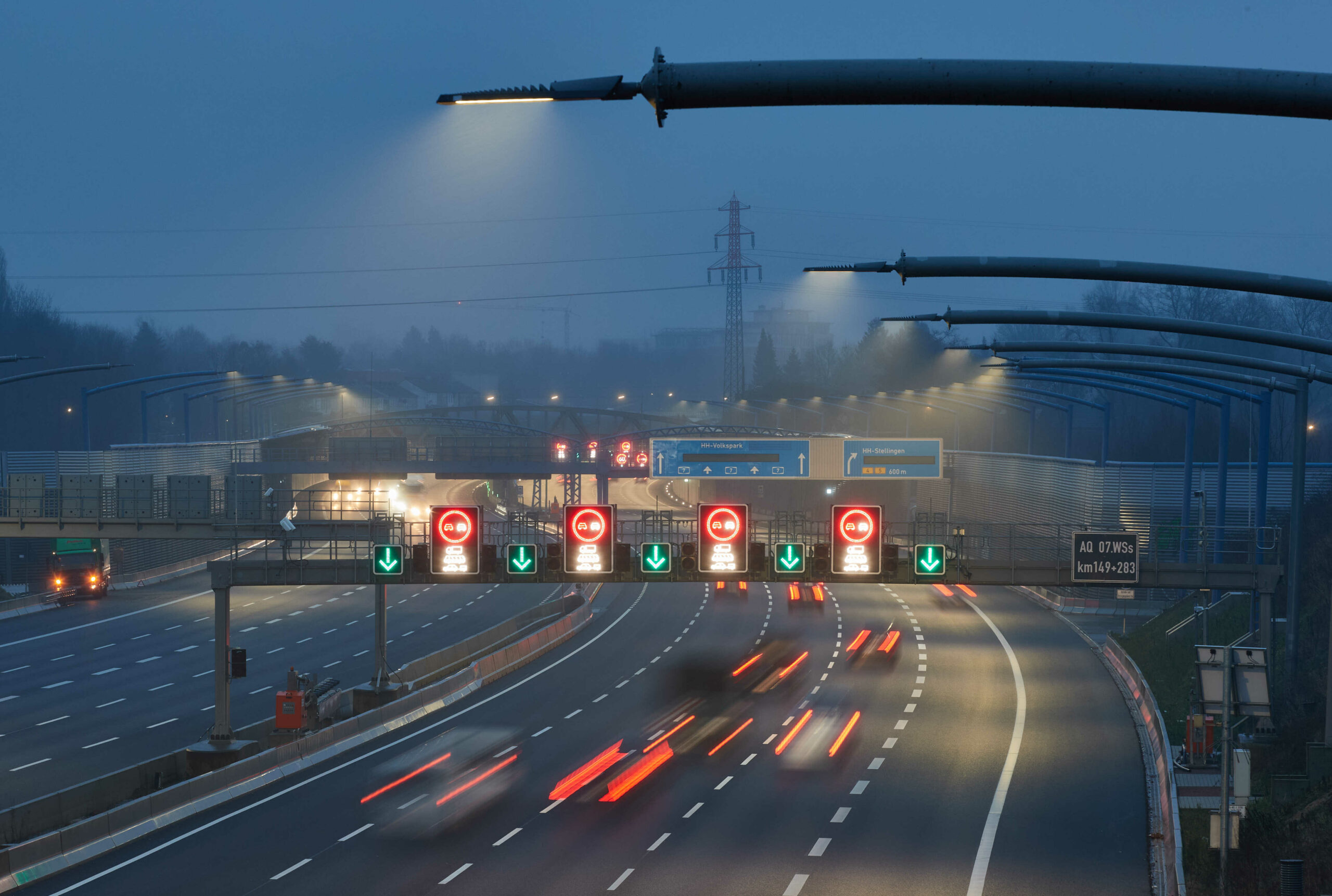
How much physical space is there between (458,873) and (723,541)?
32.5 ft

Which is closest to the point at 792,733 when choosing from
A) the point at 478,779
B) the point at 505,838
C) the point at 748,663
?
the point at 478,779

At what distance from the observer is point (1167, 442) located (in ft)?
320

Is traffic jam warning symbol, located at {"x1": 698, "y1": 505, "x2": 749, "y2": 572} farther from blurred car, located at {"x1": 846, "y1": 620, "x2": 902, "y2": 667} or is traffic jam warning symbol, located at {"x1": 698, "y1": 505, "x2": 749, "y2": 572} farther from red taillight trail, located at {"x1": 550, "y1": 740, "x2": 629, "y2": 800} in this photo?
blurred car, located at {"x1": 846, "y1": 620, "x2": 902, "y2": 667}

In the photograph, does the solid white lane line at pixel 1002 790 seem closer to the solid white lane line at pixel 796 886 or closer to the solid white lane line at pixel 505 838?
the solid white lane line at pixel 796 886

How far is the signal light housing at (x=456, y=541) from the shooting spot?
102 feet

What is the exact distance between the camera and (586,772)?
32531 mm

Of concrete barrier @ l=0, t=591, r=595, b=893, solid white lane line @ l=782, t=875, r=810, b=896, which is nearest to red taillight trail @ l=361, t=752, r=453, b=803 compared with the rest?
concrete barrier @ l=0, t=591, r=595, b=893

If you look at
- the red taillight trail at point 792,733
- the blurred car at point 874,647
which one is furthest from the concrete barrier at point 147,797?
the blurred car at point 874,647

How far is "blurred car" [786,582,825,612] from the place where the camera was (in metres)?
66.0

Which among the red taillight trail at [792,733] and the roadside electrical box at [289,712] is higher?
the roadside electrical box at [289,712]

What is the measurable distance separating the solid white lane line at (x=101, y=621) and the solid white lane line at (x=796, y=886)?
138 ft

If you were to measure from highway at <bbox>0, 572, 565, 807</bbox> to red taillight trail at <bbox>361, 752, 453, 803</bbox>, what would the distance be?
8.54m

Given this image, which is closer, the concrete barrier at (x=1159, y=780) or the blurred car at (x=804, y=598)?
the concrete barrier at (x=1159, y=780)

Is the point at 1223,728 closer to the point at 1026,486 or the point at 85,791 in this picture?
the point at 85,791
